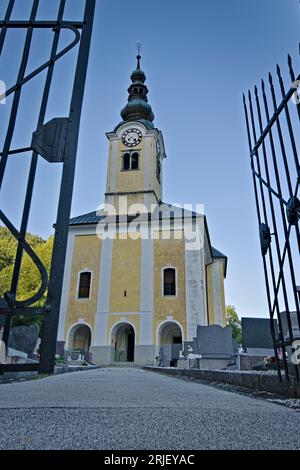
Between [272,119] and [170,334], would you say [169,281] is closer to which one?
[170,334]

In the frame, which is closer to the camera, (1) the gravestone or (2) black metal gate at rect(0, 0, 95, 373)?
(2) black metal gate at rect(0, 0, 95, 373)

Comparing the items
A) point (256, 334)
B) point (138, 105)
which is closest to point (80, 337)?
point (256, 334)

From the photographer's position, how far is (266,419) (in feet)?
4.63

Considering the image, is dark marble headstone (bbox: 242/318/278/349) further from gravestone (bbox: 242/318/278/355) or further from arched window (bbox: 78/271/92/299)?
arched window (bbox: 78/271/92/299)

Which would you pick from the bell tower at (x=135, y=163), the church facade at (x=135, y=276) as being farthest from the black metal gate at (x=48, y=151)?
the bell tower at (x=135, y=163)

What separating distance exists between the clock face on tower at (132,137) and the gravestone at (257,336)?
21792mm

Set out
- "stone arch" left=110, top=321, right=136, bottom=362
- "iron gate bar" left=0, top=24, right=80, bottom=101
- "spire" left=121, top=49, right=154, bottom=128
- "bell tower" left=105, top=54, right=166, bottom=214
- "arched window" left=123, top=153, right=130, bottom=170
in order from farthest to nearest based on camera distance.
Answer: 1. "spire" left=121, top=49, right=154, bottom=128
2. "arched window" left=123, top=153, right=130, bottom=170
3. "bell tower" left=105, top=54, right=166, bottom=214
4. "stone arch" left=110, top=321, right=136, bottom=362
5. "iron gate bar" left=0, top=24, right=80, bottom=101

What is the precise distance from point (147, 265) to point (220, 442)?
23.0 meters

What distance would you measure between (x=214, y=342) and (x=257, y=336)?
197 cm

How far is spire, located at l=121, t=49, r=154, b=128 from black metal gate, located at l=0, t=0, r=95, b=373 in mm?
27948

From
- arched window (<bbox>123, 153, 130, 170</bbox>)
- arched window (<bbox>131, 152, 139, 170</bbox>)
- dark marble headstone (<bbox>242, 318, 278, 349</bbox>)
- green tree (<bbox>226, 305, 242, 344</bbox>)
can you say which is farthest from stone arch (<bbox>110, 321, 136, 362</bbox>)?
green tree (<bbox>226, 305, 242, 344</bbox>)

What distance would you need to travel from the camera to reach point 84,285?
24.3 meters

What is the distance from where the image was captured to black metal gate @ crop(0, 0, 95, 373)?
6.08 ft
